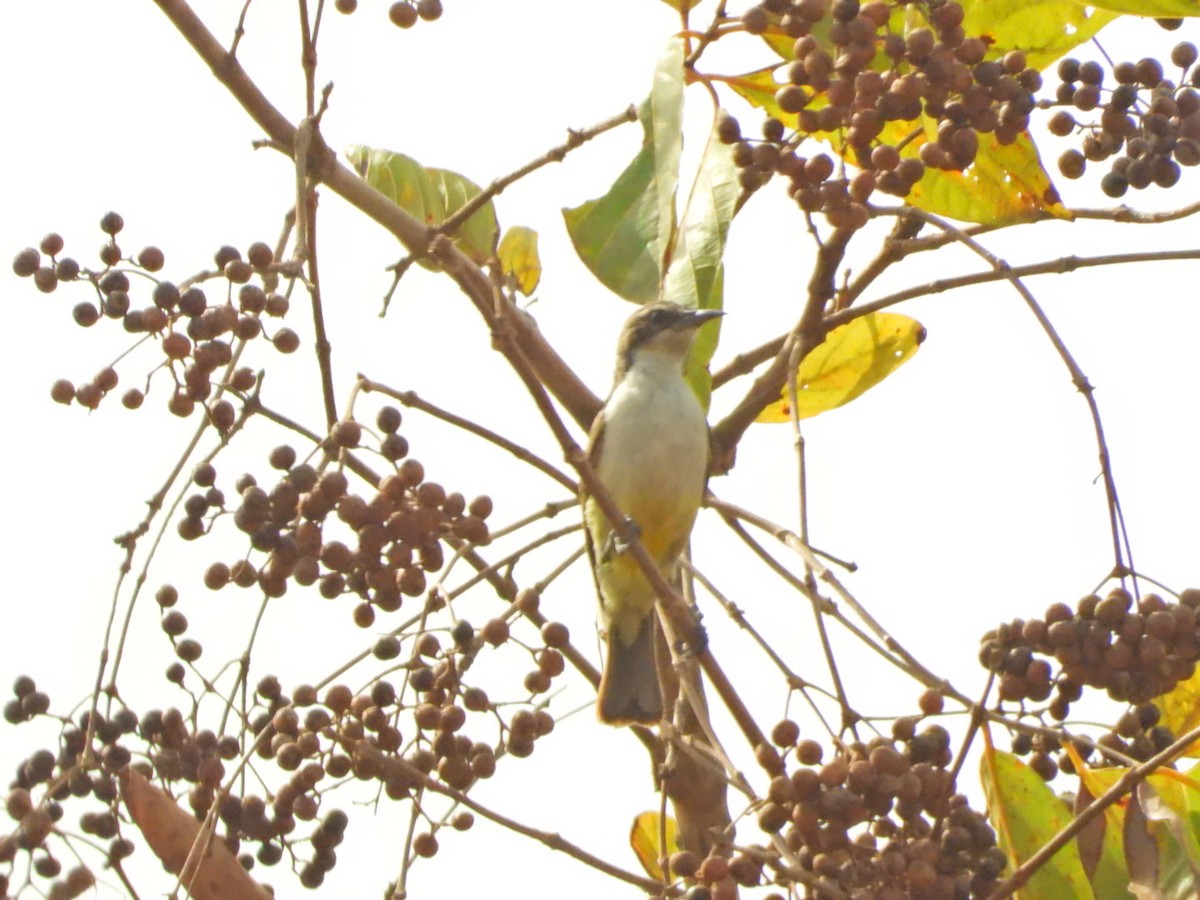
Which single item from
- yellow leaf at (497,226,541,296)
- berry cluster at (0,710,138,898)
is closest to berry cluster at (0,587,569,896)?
berry cluster at (0,710,138,898)

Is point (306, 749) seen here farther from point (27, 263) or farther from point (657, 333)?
point (657, 333)

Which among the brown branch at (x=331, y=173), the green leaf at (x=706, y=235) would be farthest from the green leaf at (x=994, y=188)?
the brown branch at (x=331, y=173)

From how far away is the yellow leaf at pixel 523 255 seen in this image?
4730 millimetres

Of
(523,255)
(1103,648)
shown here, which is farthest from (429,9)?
(1103,648)

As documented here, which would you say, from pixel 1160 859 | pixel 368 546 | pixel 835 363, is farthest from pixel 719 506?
pixel 1160 859

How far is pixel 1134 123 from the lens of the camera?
3.48 metres

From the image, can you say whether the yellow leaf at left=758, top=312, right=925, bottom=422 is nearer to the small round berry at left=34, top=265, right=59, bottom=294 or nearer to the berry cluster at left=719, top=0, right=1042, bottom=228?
the berry cluster at left=719, top=0, right=1042, bottom=228

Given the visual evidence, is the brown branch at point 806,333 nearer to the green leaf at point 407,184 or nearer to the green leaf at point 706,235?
the green leaf at point 706,235

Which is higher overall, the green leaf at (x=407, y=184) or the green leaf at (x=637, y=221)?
the green leaf at (x=407, y=184)

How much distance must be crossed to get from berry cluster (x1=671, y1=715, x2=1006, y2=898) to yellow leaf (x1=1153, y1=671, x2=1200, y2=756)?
34.5 inches

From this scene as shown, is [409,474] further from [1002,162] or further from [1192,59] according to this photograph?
[1192,59]

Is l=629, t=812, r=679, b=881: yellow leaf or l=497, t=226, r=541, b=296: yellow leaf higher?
l=497, t=226, r=541, b=296: yellow leaf

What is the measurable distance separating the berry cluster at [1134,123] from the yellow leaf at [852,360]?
96 centimetres

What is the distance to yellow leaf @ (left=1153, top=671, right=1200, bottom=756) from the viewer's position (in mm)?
3510
